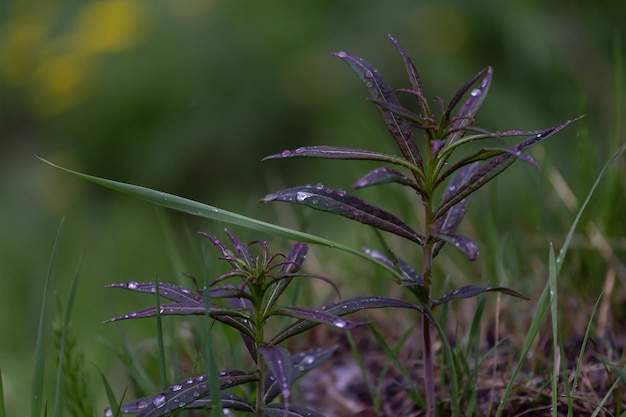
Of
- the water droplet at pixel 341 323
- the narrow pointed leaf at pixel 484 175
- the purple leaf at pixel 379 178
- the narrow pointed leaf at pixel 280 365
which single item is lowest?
the narrow pointed leaf at pixel 280 365

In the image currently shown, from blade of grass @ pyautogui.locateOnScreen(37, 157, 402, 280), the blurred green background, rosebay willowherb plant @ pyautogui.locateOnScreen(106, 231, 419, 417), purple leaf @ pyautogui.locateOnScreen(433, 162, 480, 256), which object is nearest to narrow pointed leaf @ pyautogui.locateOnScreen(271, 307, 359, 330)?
rosebay willowherb plant @ pyautogui.locateOnScreen(106, 231, 419, 417)

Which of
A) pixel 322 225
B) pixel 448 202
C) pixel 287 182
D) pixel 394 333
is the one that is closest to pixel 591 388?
pixel 448 202

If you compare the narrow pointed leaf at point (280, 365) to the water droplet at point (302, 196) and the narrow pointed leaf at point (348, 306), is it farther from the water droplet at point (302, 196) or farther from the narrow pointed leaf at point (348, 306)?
the water droplet at point (302, 196)

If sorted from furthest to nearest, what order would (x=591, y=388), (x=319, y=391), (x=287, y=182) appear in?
(x=287, y=182), (x=319, y=391), (x=591, y=388)

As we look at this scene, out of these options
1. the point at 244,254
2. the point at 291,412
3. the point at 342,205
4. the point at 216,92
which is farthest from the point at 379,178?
the point at 216,92

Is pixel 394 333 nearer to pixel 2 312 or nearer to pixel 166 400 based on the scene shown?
pixel 166 400

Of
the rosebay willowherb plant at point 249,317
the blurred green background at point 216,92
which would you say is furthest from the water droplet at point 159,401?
the blurred green background at point 216,92
